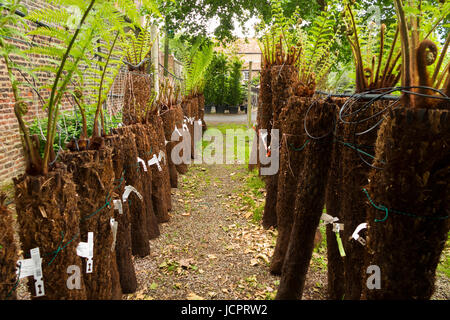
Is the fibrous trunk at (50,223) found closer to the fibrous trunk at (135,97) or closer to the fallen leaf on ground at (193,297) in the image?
the fallen leaf on ground at (193,297)

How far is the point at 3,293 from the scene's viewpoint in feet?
4.70

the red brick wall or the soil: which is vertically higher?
the red brick wall

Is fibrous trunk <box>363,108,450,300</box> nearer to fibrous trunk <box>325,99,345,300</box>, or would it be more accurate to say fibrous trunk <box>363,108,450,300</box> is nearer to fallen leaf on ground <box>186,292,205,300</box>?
fibrous trunk <box>325,99,345,300</box>

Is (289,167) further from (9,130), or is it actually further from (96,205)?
(9,130)

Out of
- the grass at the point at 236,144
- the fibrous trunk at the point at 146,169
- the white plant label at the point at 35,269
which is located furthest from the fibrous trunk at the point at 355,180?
the grass at the point at 236,144

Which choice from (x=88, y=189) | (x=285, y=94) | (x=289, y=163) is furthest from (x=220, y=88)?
(x=88, y=189)

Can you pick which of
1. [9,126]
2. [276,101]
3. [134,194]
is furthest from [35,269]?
[9,126]

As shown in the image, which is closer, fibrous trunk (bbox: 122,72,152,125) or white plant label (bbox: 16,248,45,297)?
white plant label (bbox: 16,248,45,297)

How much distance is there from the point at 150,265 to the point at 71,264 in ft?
5.79

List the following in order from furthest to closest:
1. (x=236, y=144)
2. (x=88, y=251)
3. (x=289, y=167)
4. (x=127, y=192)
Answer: (x=236, y=144) < (x=289, y=167) < (x=127, y=192) < (x=88, y=251)

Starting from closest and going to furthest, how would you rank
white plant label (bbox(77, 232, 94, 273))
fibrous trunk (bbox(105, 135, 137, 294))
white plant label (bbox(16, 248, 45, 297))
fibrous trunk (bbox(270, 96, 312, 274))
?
1. white plant label (bbox(16, 248, 45, 297))
2. white plant label (bbox(77, 232, 94, 273))
3. fibrous trunk (bbox(105, 135, 137, 294))
4. fibrous trunk (bbox(270, 96, 312, 274))

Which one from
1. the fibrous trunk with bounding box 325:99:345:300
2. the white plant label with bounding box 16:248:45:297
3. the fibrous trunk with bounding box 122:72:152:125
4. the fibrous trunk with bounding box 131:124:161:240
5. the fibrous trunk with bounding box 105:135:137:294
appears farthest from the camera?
the fibrous trunk with bounding box 122:72:152:125

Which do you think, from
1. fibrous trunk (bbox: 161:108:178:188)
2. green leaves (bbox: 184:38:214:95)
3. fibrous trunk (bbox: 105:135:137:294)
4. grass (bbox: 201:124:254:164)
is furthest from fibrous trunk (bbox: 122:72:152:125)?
green leaves (bbox: 184:38:214:95)

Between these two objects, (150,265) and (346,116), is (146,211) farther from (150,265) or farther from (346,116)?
(346,116)
